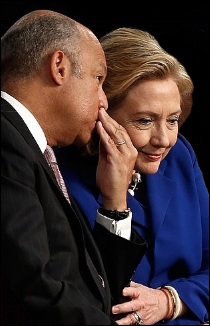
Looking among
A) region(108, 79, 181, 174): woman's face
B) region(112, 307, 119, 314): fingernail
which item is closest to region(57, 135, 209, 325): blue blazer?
region(108, 79, 181, 174): woman's face

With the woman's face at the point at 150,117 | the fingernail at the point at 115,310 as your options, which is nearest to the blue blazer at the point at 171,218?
the woman's face at the point at 150,117

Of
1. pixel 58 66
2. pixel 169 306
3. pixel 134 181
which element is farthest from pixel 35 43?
pixel 169 306

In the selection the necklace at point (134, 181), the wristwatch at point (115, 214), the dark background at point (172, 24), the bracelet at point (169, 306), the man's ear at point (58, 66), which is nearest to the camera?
the man's ear at point (58, 66)

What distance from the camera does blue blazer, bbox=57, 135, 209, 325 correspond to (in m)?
2.19

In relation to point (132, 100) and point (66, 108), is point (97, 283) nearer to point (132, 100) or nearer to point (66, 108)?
point (66, 108)

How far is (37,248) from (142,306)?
2.27 ft

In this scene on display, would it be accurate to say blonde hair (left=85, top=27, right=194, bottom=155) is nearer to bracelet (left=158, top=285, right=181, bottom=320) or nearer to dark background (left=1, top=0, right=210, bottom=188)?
dark background (left=1, top=0, right=210, bottom=188)

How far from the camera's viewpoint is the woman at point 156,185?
2.19 meters

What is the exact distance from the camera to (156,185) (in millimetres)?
2312

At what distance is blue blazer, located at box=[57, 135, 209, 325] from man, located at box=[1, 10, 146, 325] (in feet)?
0.64

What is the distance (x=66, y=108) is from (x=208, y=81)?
1088 mm

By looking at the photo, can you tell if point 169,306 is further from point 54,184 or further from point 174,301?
point 54,184

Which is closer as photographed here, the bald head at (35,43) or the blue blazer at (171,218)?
the bald head at (35,43)

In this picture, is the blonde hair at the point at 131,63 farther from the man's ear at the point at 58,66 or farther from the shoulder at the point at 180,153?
the man's ear at the point at 58,66
